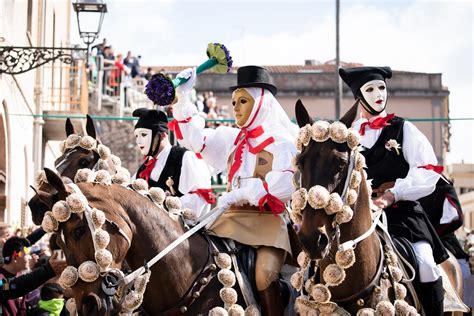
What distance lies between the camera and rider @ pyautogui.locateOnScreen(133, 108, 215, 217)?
9625mm

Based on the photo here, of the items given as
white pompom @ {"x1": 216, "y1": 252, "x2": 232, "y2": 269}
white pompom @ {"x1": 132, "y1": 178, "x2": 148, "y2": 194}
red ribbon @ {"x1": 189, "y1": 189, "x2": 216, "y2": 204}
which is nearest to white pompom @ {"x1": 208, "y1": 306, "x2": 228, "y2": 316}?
white pompom @ {"x1": 216, "y1": 252, "x2": 232, "y2": 269}

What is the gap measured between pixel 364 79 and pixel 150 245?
2.36m

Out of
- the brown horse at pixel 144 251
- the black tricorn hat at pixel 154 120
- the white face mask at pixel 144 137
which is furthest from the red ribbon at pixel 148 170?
the brown horse at pixel 144 251

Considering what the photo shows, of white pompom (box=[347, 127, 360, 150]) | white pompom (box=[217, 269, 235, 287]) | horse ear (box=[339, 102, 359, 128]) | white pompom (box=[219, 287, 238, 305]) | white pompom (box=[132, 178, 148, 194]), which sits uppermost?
horse ear (box=[339, 102, 359, 128])

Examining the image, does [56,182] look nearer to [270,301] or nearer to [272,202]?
[272,202]

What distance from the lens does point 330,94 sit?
51875mm

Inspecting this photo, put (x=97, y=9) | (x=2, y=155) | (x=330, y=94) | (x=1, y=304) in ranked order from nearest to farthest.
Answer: (x=1, y=304) → (x=97, y=9) → (x=2, y=155) → (x=330, y=94)

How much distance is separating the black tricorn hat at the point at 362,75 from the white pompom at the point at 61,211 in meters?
2.93

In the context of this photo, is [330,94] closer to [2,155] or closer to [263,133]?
[2,155]

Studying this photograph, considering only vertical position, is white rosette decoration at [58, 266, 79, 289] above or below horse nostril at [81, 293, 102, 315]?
above

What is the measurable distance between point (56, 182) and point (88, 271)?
623mm

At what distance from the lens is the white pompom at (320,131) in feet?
25.0

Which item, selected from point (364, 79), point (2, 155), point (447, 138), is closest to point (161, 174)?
point (364, 79)

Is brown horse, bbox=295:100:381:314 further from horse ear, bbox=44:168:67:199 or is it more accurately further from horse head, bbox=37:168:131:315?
horse ear, bbox=44:168:67:199
